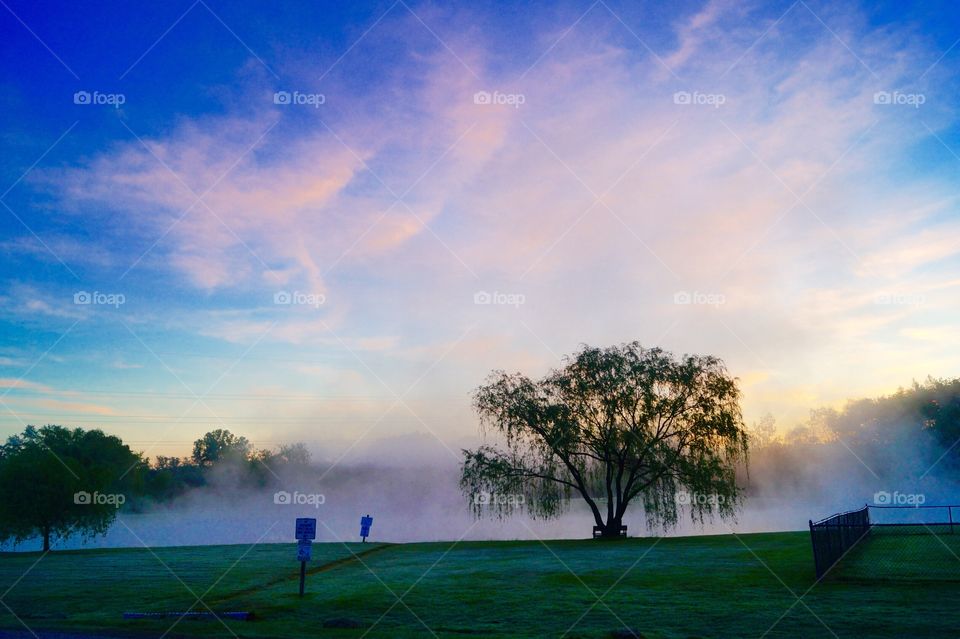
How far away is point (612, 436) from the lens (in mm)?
42375

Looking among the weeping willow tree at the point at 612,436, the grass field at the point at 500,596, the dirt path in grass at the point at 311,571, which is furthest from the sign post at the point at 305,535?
the weeping willow tree at the point at 612,436

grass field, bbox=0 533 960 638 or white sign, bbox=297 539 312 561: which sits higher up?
white sign, bbox=297 539 312 561

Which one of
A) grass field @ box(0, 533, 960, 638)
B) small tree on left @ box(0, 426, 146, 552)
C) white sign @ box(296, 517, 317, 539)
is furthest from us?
small tree on left @ box(0, 426, 146, 552)

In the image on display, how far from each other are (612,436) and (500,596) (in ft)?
81.7

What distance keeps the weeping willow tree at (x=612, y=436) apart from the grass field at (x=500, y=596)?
9956 millimetres

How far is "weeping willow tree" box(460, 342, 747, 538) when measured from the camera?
41438 mm

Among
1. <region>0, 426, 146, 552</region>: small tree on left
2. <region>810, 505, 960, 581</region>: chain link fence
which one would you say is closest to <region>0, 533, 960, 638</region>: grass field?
<region>810, 505, 960, 581</region>: chain link fence

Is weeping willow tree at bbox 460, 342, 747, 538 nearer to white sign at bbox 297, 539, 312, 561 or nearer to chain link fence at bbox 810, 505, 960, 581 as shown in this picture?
chain link fence at bbox 810, 505, 960, 581

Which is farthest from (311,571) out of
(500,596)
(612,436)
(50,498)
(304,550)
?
(50,498)

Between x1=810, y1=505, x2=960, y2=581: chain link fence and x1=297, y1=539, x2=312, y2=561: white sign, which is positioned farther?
x1=810, y1=505, x2=960, y2=581: chain link fence

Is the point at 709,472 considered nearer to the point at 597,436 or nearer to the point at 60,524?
the point at 597,436

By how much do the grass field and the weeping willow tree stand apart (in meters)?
9.96

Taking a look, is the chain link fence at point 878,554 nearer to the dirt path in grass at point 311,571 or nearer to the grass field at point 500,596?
the grass field at point 500,596

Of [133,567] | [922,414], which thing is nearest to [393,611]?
[133,567]
